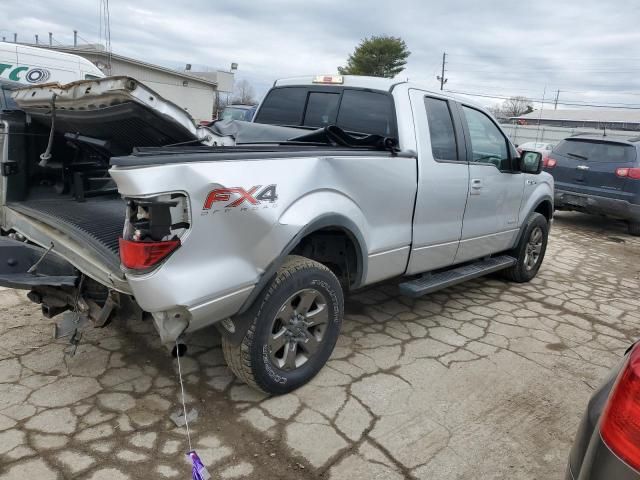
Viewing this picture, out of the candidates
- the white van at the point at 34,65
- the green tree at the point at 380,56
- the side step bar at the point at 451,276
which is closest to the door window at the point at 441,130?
the side step bar at the point at 451,276

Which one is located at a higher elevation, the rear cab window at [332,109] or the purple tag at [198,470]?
the rear cab window at [332,109]

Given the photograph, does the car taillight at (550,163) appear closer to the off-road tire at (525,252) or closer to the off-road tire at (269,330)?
the off-road tire at (525,252)

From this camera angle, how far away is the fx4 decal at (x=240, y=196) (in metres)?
2.41

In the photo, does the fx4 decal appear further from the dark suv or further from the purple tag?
the dark suv

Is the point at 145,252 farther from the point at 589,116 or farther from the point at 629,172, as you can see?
the point at 589,116

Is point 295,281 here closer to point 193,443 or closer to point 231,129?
point 193,443

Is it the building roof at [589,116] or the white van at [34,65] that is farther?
the building roof at [589,116]

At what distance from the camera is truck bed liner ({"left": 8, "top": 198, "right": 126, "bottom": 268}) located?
2.87 m

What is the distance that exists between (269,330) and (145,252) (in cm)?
88

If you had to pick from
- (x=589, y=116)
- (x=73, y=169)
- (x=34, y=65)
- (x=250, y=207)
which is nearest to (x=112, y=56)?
(x=34, y=65)

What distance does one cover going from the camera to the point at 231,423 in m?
2.83

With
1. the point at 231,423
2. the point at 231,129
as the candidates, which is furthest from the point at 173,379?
the point at 231,129

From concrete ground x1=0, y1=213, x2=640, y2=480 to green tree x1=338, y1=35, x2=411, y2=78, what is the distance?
45.7 meters

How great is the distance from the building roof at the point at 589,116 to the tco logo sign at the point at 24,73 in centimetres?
5662
